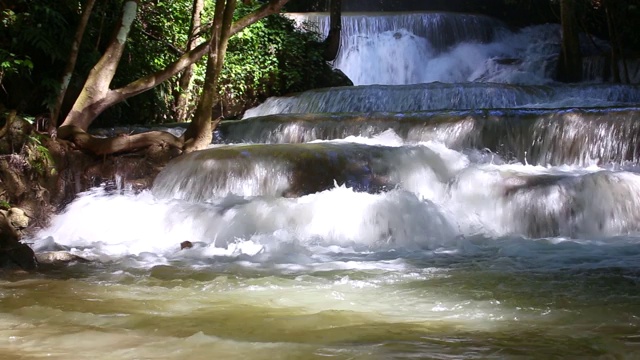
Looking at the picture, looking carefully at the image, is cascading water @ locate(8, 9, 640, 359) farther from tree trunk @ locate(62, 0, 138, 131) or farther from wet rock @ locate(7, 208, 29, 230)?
tree trunk @ locate(62, 0, 138, 131)

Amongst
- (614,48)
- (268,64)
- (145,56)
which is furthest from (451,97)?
(145,56)

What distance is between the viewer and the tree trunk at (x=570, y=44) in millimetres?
13547

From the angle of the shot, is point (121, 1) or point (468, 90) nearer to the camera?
point (121, 1)

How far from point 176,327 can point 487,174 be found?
14.9 ft

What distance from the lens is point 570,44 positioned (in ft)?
44.9

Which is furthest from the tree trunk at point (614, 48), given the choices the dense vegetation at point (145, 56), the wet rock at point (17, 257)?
the wet rock at point (17, 257)

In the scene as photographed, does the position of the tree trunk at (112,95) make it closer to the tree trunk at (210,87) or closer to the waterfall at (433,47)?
the tree trunk at (210,87)

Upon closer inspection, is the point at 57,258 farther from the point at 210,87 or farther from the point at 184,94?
the point at 184,94

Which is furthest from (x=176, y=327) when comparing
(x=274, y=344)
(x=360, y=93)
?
(x=360, y=93)

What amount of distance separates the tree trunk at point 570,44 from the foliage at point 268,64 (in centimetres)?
482

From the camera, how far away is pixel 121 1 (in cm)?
977

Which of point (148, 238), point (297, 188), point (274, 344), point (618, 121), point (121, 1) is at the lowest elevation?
point (274, 344)

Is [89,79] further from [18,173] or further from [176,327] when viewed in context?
[176,327]

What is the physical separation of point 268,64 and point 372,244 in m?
7.91
